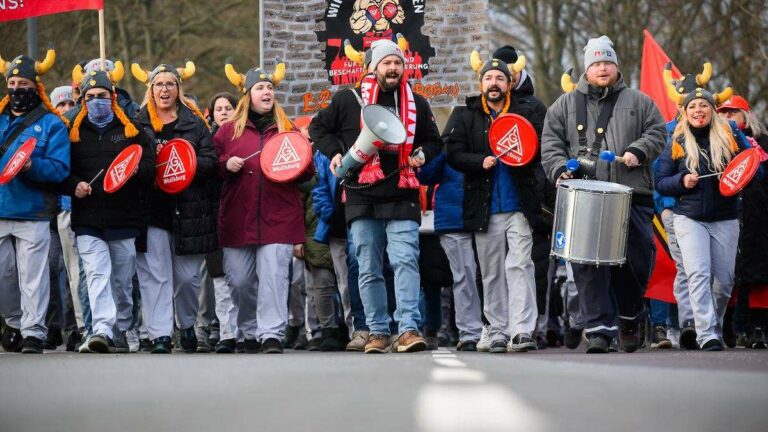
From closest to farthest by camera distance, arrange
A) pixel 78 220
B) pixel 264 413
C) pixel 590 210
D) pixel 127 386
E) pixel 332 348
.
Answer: pixel 264 413
pixel 127 386
pixel 590 210
pixel 78 220
pixel 332 348

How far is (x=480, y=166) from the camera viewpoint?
504 inches

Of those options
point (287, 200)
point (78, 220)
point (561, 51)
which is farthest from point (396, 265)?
point (561, 51)

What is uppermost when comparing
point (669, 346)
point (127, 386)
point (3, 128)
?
point (3, 128)

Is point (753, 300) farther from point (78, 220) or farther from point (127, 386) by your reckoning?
point (127, 386)

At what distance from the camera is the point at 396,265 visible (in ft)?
40.6

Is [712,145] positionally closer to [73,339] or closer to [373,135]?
[373,135]

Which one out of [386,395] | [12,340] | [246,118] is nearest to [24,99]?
[246,118]

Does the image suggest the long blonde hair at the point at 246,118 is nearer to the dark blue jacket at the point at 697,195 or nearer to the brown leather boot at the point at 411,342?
the brown leather boot at the point at 411,342

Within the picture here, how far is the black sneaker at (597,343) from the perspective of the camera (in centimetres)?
1215

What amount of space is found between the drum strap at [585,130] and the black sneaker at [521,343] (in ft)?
4.11

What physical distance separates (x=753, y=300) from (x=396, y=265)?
12.2ft

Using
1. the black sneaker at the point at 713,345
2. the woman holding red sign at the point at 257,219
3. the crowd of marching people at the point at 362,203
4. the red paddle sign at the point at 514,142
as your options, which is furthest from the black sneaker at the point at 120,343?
the black sneaker at the point at 713,345

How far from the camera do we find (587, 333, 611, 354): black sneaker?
12148 mm

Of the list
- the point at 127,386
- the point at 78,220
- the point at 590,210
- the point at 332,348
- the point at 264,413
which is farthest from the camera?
the point at 332,348
